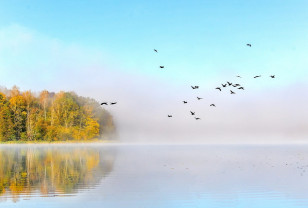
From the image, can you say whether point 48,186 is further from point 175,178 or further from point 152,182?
point 175,178

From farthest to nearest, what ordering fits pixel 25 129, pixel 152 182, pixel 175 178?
pixel 25 129, pixel 175 178, pixel 152 182

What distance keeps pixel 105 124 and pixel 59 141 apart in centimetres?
2811

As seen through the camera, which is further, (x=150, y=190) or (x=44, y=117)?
(x=44, y=117)

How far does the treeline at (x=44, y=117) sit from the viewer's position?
13600cm

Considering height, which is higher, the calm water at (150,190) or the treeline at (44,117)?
the treeline at (44,117)

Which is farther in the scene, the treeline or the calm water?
the treeline

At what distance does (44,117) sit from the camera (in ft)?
475

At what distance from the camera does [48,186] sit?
1141 inches

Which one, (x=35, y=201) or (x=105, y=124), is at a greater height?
(x=105, y=124)

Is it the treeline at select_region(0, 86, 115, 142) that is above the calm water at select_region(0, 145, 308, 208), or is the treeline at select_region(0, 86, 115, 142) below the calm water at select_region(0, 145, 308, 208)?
above

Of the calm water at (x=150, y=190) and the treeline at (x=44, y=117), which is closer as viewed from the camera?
the calm water at (x=150, y=190)

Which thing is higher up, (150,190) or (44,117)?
(44,117)

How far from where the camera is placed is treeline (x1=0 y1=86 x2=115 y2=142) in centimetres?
13600

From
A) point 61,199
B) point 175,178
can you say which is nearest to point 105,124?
point 175,178
